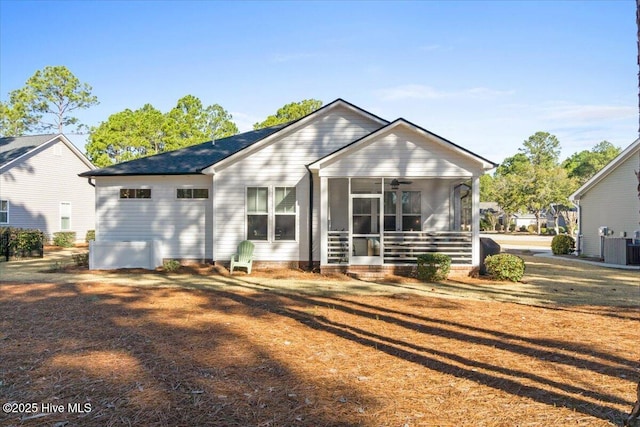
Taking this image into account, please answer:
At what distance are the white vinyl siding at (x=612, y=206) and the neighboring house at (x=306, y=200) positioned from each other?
25.2 ft

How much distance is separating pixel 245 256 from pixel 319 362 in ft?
31.3

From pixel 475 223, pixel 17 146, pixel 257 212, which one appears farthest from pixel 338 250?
pixel 17 146

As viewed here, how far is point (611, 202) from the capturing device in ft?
65.5

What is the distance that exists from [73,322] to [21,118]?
45.9 m

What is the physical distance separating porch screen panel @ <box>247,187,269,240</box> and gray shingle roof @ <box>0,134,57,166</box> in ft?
55.3

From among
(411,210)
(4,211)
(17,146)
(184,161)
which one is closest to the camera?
(411,210)

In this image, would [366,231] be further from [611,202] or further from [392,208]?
[611,202]

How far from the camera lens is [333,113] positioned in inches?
608

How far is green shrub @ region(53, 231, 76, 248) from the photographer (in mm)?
25311

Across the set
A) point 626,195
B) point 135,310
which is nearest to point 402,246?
point 135,310

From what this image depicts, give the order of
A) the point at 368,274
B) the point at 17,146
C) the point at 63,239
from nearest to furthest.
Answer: the point at 368,274 < the point at 63,239 < the point at 17,146

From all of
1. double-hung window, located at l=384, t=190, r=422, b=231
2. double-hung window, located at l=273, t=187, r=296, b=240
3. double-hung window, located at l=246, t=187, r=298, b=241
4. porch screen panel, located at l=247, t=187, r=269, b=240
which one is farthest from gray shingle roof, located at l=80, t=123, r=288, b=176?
double-hung window, located at l=384, t=190, r=422, b=231

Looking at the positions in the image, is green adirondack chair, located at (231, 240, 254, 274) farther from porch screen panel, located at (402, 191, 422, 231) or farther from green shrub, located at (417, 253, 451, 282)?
porch screen panel, located at (402, 191, 422, 231)

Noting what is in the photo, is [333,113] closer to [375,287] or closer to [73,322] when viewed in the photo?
[375,287]
